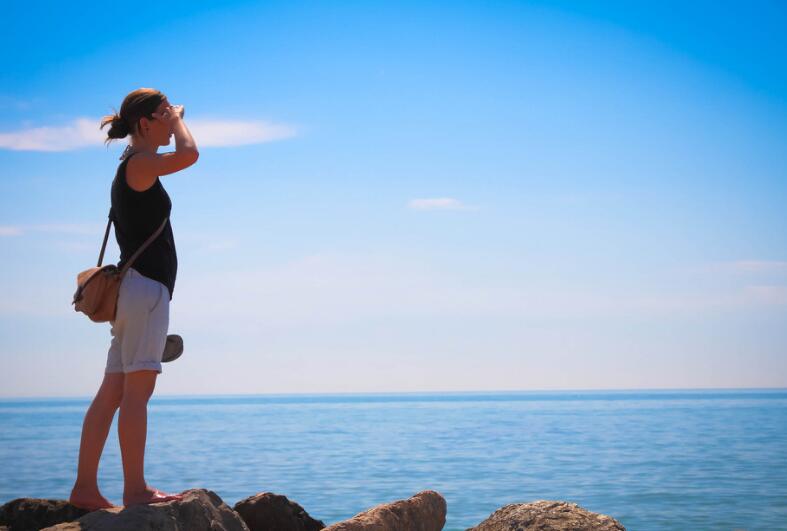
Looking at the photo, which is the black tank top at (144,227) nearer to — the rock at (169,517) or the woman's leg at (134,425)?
the woman's leg at (134,425)

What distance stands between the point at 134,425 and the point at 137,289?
2.29 ft

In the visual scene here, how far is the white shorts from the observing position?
449cm

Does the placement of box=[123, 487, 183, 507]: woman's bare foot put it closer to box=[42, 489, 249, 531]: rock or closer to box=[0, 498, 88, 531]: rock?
box=[42, 489, 249, 531]: rock

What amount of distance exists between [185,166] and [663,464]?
64.8ft

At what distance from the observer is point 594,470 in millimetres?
20422

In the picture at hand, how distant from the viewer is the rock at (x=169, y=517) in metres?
4.28

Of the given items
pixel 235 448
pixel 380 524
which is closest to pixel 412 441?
pixel 235 448

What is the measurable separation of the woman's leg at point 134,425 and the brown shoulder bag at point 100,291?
0.35 meters

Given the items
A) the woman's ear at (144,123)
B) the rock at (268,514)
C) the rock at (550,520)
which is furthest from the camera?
the rock at (268,514)

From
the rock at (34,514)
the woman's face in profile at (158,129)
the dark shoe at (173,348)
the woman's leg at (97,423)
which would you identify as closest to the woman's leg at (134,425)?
the woman's leg at (97,423)

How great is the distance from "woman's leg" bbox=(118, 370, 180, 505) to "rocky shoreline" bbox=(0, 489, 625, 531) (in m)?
0.17

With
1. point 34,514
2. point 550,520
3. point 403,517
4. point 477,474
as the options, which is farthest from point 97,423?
point 477,474

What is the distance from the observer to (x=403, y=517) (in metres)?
6.11

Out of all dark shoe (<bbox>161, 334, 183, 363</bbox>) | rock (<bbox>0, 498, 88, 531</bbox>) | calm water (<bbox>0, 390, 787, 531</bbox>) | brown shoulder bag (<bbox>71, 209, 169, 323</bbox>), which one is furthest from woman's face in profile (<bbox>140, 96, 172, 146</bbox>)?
calm water (<bbox>0, 390, 787, 531</bbox>)
